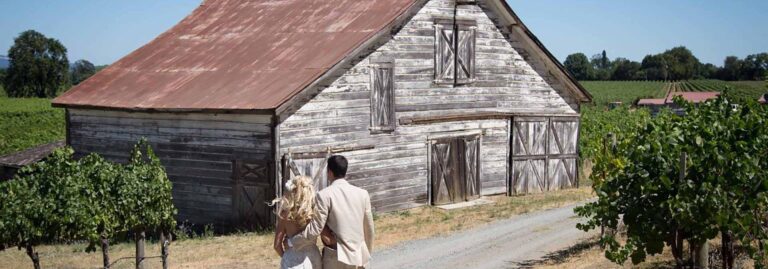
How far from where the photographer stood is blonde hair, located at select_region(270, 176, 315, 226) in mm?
7297

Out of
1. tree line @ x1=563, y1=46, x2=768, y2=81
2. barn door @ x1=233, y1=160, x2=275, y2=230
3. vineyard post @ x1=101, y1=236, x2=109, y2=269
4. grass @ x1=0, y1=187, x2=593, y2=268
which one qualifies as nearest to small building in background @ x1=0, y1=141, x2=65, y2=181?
grass @ x1=0, y1=187, x2=593, y2=268

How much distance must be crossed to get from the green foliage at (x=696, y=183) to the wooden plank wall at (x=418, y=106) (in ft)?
27.7

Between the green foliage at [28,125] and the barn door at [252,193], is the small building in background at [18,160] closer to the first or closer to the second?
the barn door at [252,193]

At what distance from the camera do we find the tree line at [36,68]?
98.4 m

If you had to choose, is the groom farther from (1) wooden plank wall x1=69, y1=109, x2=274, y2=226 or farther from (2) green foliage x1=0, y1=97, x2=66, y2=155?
(2) green foliage x1=0, y1=97, x2=66, y2=155

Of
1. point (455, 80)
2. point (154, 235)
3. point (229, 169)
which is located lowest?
point (154, 235)

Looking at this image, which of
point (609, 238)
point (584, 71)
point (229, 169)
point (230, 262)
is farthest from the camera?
point (584, 71)

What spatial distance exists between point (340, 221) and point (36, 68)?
99.3 metres

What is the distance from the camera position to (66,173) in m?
12.9

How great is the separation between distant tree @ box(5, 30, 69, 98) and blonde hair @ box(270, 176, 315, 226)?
3896 inches

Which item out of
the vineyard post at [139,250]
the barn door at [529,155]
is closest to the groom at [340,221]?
the vineyard post at [139,250]

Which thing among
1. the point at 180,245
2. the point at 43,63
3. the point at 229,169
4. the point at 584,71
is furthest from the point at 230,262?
the point at 584,71

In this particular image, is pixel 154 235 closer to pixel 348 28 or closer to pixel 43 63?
pixel 348 28

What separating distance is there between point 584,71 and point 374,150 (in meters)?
139
